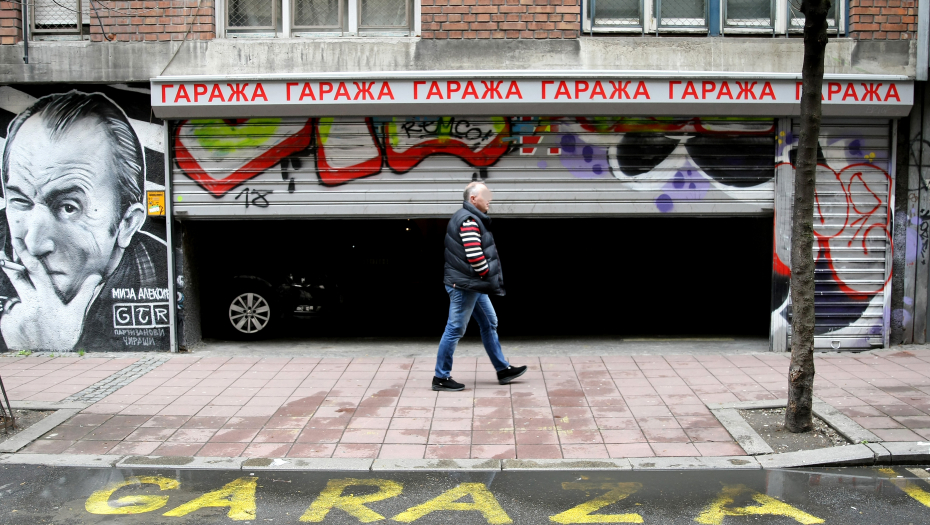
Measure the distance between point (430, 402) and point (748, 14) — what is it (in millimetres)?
5707

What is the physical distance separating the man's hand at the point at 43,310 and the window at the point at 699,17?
6494 millimetres

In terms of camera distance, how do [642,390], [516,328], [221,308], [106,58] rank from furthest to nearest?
[516,328], [221,308], [106,58], [642,390]

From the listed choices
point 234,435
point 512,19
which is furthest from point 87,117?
point 512,19

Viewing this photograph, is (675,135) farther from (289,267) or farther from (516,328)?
(289,267)

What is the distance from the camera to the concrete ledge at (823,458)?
479 cm

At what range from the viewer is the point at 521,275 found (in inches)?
587

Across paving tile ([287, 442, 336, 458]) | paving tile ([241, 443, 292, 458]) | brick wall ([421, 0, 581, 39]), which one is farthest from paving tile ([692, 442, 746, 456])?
brick wall ([421, 0, 581, 39])

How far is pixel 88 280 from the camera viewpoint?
8266 millimetres

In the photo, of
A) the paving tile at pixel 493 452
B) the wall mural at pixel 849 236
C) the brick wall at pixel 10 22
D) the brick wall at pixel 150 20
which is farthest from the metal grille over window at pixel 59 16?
the wall mural at pixel 849 236

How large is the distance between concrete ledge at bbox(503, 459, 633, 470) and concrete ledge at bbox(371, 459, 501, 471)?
11cm

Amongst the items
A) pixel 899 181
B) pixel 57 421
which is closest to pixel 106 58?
pixel 57 421

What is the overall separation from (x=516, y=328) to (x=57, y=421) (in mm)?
6516

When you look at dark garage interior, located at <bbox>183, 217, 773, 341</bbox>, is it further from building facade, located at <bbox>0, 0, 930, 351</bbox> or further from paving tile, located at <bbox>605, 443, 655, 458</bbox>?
paving tile, located at <bbox>605, 443, 655, 458</bbox>

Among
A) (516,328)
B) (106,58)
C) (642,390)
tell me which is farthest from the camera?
(516,328)
